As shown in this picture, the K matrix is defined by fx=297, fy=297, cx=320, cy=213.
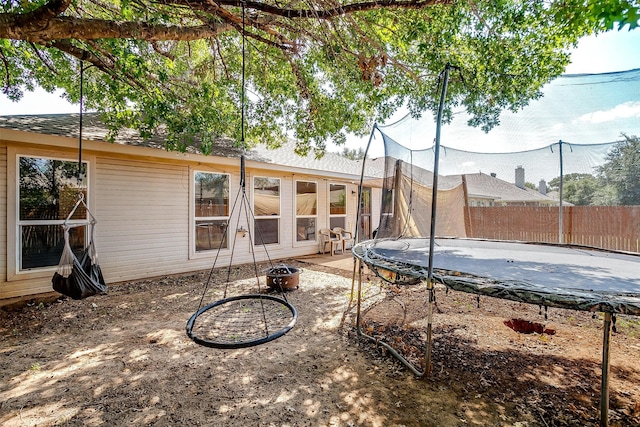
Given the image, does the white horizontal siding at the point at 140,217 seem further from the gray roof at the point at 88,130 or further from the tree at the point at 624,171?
the tree at the point at 624,171

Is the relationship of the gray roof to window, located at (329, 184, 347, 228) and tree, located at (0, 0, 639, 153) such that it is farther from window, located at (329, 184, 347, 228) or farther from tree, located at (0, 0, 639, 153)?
window, located at (329, 184, 347, 228)

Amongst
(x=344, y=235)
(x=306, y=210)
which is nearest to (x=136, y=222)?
(x=306, y=210)

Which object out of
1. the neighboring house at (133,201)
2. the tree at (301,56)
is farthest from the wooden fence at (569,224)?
the neighboring house at (133,201)

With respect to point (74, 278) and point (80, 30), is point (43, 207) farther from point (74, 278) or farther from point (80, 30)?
point (80, 30)

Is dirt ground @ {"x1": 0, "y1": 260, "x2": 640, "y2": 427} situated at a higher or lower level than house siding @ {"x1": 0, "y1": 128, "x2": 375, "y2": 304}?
lower

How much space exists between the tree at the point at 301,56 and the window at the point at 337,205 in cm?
207

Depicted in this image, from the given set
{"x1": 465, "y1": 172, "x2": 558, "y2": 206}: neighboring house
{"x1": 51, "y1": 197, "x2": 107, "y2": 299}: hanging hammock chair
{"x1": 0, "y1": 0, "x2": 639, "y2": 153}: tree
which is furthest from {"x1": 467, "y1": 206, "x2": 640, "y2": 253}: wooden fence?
{"x1": 51, "y1": 197, "x2": 107, "y2": 299}: hanging hammock chair

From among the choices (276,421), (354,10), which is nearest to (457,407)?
(276,421)

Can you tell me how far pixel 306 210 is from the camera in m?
8.39

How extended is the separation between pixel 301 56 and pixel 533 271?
17.7ft

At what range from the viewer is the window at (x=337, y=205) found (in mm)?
9117

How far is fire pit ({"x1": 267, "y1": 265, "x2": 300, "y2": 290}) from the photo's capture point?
190 inches

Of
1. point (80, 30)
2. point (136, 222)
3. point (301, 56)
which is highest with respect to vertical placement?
point (301, 56)

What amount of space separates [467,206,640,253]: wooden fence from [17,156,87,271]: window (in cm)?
709
